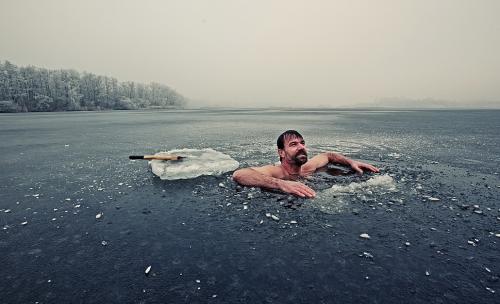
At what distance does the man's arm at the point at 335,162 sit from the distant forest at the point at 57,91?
103449 millimetres

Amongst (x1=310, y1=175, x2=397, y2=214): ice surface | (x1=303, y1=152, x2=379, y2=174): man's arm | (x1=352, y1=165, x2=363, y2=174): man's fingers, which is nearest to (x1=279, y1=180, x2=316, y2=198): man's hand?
(x1=310, y1=175, x2=397, y2=214): ice surface

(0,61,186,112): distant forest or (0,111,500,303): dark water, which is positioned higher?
(0,61,186,112): distant forest

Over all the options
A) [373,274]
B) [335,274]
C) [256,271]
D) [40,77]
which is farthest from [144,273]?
[40,77]

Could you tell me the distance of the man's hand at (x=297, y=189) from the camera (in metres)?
5.93

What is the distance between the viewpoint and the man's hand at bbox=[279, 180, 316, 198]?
19.5ft

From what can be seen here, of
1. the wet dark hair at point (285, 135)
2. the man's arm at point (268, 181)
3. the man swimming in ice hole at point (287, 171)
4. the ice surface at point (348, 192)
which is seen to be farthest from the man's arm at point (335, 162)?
the man's arm at point (268, 181)

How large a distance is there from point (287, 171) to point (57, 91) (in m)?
109

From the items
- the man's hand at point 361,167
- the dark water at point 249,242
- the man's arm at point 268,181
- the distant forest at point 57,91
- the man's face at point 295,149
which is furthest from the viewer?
the distant forest at point 57,91

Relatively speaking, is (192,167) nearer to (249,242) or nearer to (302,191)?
(302,191)

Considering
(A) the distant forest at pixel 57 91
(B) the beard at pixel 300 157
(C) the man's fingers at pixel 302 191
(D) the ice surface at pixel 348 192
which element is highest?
(A) the distant forest at pixel 57 91

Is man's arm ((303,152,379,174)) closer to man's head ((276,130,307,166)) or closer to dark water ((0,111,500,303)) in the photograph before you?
dark water ((0,111,500,303))

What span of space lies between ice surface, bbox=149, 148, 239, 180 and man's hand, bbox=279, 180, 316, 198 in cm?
249

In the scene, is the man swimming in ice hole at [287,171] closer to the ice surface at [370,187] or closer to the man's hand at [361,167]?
the man's hand at [361,167]

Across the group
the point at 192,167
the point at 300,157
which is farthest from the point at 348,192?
the point at 192,167
